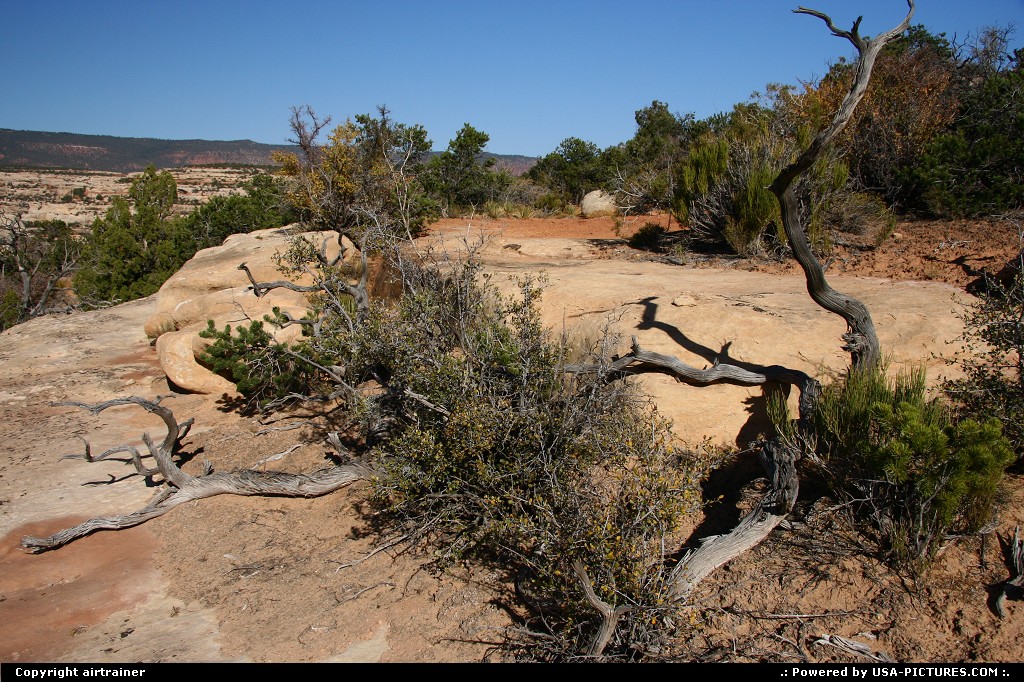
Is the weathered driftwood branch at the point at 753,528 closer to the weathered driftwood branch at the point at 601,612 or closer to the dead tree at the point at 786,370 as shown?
the dead tree at the point at 786,370

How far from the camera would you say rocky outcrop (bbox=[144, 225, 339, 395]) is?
382 inches

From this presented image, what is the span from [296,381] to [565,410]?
4.77m

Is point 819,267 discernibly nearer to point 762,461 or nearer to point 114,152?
point 762,461

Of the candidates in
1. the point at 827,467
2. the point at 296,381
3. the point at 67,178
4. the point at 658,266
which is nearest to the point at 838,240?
the point at 658,266

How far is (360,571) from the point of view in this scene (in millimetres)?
5352

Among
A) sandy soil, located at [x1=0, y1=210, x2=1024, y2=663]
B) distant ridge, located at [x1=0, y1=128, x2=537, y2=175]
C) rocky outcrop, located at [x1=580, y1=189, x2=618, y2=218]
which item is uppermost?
distant ridge, located at [x1=0, y1=128, x2=537, y2=175]

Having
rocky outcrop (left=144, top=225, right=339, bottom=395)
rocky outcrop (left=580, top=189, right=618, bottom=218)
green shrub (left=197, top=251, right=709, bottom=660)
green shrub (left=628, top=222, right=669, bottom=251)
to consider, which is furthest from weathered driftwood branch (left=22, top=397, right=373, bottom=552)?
rocky outcrop (left=580, top=189, right=618, bottom=218)

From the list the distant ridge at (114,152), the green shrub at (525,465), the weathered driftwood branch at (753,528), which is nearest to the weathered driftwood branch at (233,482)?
the green shrub at (525,465)

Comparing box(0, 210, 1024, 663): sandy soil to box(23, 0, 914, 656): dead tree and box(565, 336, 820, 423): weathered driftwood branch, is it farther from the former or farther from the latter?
box(565, 336, 820, 423): weathered driftwood branch

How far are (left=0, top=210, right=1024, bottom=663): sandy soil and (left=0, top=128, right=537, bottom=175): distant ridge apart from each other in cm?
6510

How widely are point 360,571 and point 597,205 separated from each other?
56.0ft

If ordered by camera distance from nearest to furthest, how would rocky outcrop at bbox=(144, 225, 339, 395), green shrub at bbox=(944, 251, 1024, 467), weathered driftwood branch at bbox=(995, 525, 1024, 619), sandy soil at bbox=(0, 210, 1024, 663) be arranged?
weathered driftwood branch at bbox=(995, 525, 1024, 619) → sandy soil at bbox=(0, 210, 1024, 663) → green shrub at bbox=(944, 251, 1024, 467) → rocky outcrop at bbox=(144, 225, 339, 395)

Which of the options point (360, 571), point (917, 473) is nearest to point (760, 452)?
A: point (917, 473)

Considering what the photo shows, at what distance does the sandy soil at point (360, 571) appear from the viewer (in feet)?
13.4
